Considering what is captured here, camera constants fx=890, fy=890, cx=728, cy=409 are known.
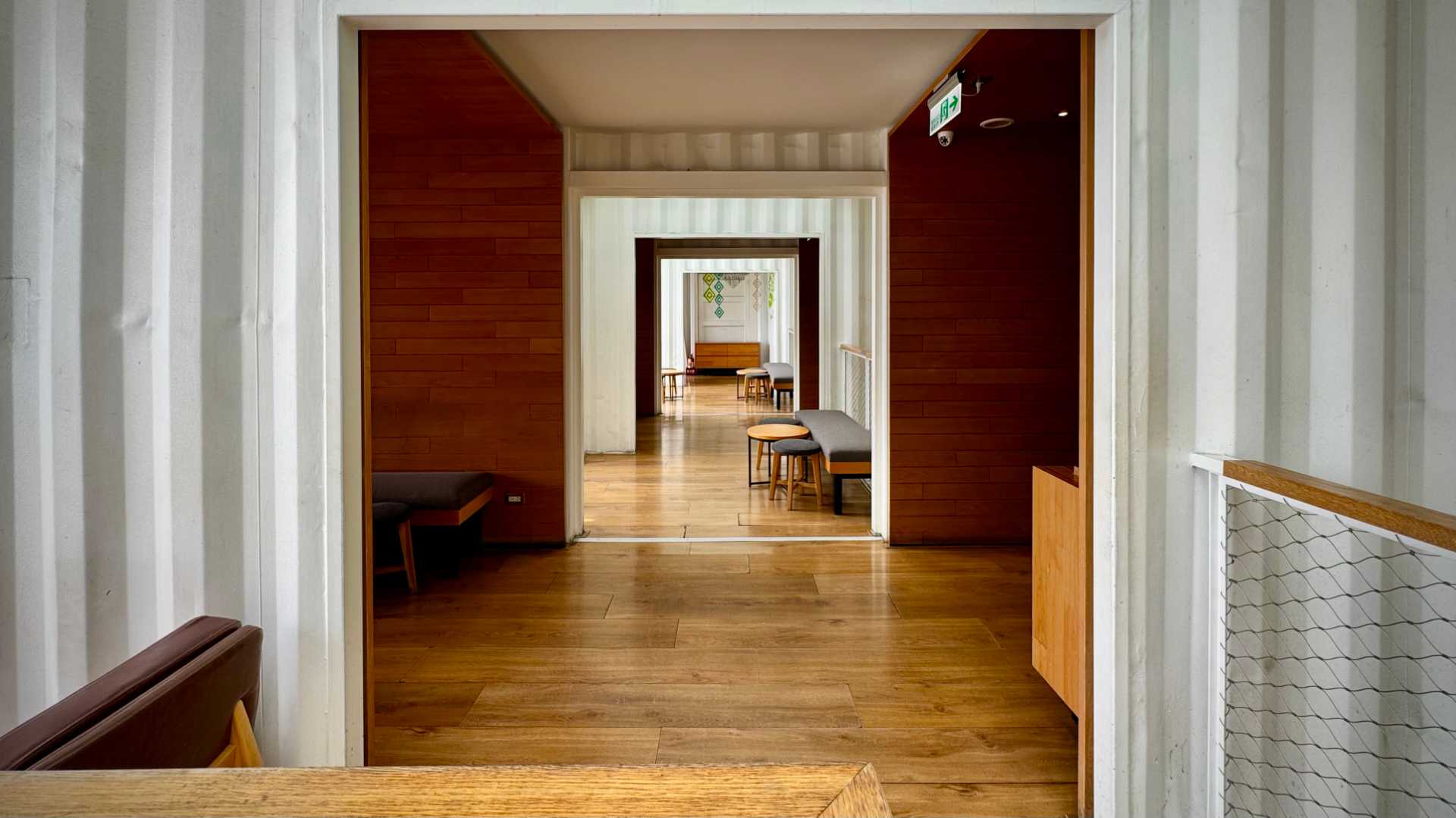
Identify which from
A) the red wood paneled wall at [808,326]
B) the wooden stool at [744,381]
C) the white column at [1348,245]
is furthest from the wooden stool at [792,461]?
the wooden stool at [744,381]

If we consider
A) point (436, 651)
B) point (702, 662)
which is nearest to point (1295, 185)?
point (702, 662)

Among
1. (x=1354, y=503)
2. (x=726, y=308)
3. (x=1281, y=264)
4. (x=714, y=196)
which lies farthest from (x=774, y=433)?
(x=726, y=308)

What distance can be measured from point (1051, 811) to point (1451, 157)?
6.42 ft

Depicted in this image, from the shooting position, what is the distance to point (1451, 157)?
2178mm

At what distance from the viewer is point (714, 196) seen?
18.7 feet

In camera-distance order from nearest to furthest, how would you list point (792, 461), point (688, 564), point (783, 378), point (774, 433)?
point (688, 564) → point (792, 461) → point (774, 433) → point (783, 378)

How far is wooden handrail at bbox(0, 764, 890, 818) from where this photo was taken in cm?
102

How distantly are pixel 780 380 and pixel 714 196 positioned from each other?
7426mm

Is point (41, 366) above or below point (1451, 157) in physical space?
below

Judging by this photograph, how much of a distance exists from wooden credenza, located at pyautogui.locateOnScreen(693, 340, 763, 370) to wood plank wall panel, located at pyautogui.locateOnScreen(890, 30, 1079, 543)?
14.4 metres

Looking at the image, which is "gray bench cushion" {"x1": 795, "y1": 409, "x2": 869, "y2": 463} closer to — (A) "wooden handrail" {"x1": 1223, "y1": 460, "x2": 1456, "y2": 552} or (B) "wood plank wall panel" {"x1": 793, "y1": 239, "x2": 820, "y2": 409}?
(B) "wood plank wall panel" {"x1": 793, "y1": 239, "x2": 820, "y2": 409}

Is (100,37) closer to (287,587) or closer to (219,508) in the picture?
(219,508)

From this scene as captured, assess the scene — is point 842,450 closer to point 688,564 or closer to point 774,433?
point 774,433

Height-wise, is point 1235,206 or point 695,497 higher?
point 1235,206
